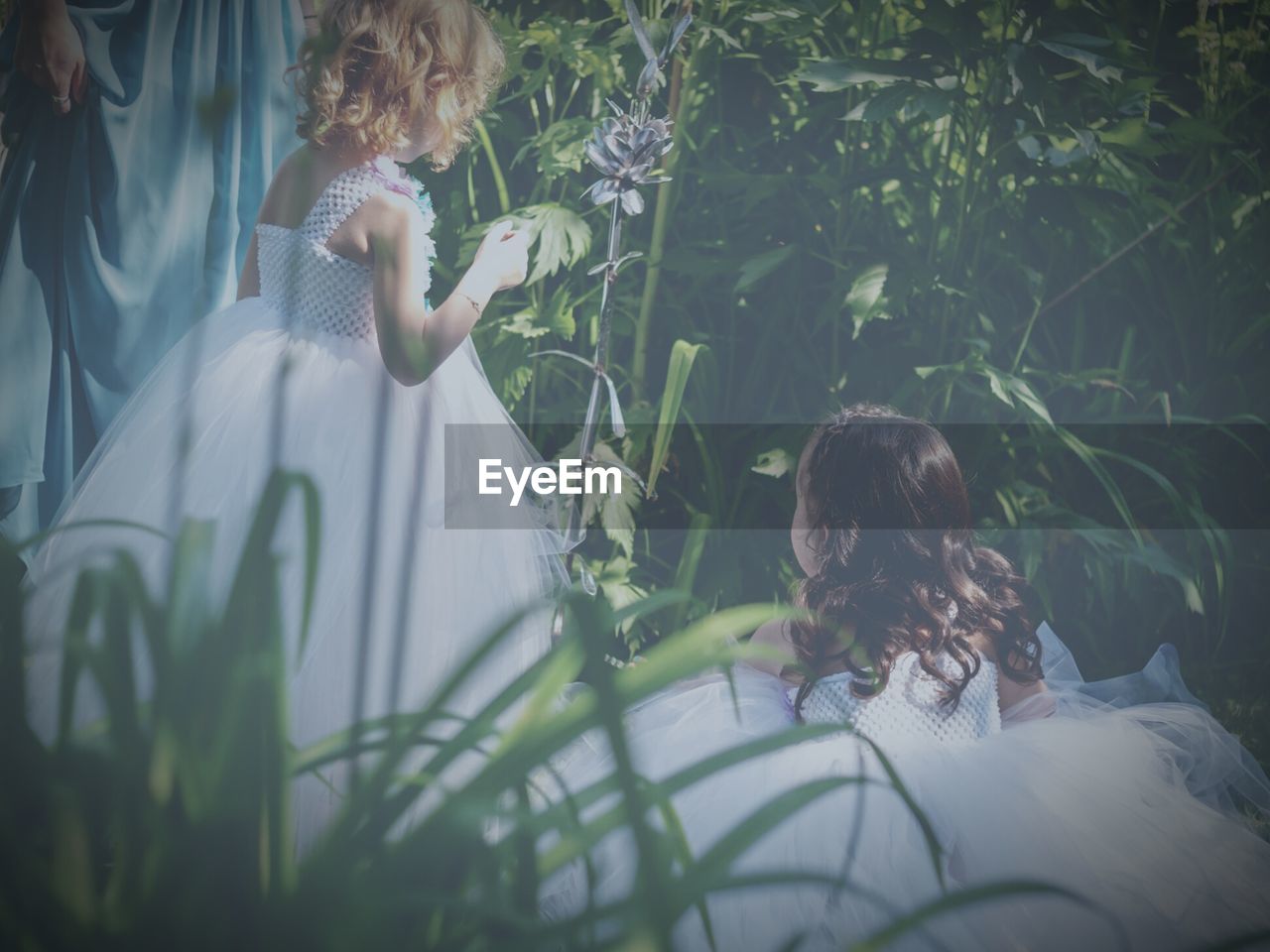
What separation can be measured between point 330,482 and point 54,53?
683 millimetres

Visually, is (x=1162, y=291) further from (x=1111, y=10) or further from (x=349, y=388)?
(x=349, y=388)

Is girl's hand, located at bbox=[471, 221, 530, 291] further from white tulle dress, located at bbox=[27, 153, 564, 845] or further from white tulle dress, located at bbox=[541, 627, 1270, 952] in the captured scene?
white tulle dress, located at bbox=[541, 627, 1270, 952]

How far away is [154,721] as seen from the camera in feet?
1.98

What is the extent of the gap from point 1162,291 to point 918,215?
0.34 m

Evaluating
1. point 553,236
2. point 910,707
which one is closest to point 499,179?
point 553,236

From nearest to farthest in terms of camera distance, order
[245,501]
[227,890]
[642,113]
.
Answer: [227,890] → [245,501] → [642,113]

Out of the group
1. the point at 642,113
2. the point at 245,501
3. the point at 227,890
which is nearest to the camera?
the point at 227,890

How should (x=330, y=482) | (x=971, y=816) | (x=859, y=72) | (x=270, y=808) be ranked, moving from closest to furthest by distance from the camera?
(x=270, y=808) → (x=971, y=816) → (x=330, y=482) → (x=859, y=72)

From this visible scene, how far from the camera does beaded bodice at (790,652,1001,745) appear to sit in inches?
43.4

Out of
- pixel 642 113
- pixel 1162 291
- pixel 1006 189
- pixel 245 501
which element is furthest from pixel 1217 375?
pixel 245 501

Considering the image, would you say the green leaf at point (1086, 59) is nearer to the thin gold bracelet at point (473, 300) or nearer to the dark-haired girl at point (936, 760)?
the dark-haired girl at point (936, 760)

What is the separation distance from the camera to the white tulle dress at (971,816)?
939mm

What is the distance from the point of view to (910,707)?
1113 millimetres

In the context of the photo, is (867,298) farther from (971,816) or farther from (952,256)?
(971,816)
